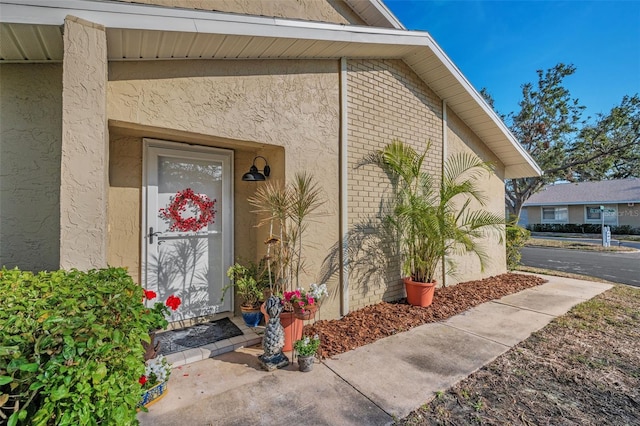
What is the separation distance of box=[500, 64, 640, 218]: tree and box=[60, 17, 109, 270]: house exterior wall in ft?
60.6

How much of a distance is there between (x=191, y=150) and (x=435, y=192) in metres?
4.89

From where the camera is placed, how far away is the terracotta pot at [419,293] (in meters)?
5.02

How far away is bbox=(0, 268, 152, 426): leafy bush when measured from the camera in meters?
1.24

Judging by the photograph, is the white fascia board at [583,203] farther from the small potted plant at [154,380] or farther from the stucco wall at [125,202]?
the small potted plant at [154,380]

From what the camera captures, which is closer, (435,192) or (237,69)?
(237,69)

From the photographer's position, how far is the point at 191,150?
165 inches

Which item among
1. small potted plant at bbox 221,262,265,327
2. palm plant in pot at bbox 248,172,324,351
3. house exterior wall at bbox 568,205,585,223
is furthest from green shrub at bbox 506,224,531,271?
house exterior wall at bbox 568,205,585,223

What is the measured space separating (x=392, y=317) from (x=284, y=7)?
521cm

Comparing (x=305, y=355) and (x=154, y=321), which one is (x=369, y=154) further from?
(x=154, y=321)

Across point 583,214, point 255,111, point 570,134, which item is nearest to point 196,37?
point 255,111

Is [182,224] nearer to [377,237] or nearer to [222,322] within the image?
[222,322]

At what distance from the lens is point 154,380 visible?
255cm

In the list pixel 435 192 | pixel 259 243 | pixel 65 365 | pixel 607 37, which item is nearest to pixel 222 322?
pixel 259 243

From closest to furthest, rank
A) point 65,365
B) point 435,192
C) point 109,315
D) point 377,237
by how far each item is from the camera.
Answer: point 65,365 → point 109,315 → point 377,237 → point 435,192
